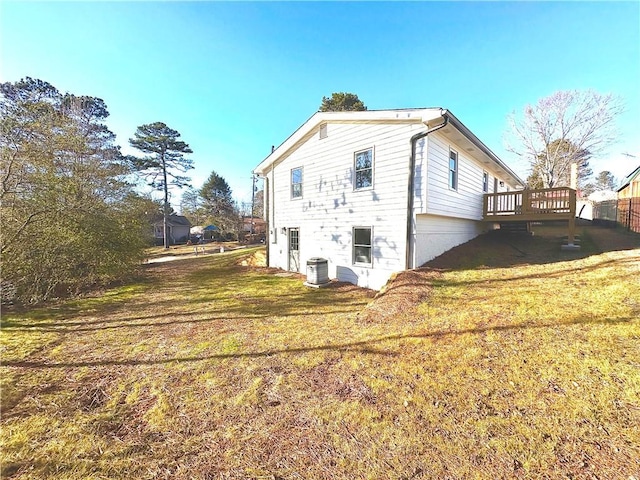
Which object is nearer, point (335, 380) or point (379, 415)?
point (379, 415)

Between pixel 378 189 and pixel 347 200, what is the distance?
1.21 meters

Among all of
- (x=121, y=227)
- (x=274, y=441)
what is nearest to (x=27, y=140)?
(x=121, y=227)

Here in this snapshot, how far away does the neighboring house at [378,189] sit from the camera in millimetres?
7156

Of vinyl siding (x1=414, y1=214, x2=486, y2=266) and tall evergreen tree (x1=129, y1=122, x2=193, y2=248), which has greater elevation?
tall evergreen tree (x1=129, y1=122, x2=193, y2=248)

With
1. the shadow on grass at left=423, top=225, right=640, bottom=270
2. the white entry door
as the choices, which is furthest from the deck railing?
the white entry door

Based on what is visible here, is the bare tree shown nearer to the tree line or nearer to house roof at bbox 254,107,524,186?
house roof at bbox 254,107,524,186

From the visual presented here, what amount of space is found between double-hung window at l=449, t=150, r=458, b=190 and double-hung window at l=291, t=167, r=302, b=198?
5548 mm

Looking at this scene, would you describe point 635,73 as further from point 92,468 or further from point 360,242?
point 92,468

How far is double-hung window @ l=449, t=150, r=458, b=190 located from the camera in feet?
27.2

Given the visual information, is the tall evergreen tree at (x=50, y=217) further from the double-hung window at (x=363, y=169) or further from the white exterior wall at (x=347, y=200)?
the double-hung window at (x=363, y=169)

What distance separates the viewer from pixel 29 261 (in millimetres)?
6066

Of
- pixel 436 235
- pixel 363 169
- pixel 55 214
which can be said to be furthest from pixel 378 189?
pixel 55 214

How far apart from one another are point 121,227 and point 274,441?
9.60m

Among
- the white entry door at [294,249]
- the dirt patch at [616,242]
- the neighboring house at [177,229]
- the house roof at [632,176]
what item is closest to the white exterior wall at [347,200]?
the white entry door at [294,249]
